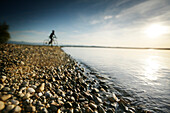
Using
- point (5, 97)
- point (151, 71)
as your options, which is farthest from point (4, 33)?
point (151, 71)

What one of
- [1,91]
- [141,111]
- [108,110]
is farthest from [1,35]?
[141,111]

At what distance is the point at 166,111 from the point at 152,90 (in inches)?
75.7

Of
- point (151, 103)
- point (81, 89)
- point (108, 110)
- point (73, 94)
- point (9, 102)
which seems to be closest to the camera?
point (9, 102)

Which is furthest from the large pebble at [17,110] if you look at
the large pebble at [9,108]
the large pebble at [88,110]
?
the large pebble at [88,110]

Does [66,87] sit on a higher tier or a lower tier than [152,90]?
higher

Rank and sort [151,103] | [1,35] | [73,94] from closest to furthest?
[73,94], [151,103], [1,35]

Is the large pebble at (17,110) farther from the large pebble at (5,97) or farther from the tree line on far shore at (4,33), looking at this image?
the tree line on far shore at (4,33)

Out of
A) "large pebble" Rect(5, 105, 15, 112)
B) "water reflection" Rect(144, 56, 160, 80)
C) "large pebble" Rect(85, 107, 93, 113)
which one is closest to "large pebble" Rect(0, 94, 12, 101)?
"large pebble" Rect(5, 105, 15, 112)

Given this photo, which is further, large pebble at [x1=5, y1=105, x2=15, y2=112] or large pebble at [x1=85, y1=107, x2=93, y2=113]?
large pebble at [x1=85, y1=107, x2=93, y2=113]

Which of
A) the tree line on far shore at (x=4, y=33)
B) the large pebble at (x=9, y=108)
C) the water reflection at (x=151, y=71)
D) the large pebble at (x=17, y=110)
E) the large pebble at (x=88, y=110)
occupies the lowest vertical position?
the water reflection at (x=151, y=71)

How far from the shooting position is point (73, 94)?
11.7 ft

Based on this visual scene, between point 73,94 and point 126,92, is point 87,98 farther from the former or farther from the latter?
point 126,92

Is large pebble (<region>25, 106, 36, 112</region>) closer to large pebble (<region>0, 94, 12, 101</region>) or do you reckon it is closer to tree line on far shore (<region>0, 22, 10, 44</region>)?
large pebble (<region>0, 94, 12, 101</region>)

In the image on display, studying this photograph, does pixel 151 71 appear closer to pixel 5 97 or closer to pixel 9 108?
pixel 9 108
